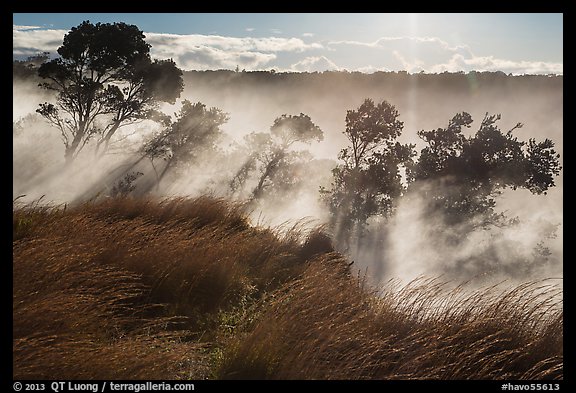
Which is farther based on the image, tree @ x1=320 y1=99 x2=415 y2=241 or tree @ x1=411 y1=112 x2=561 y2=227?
tree @ x1=320 y1=99 x2=415 y2=241

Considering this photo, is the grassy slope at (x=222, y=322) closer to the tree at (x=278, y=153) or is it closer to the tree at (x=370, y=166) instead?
the tree at (x=370, y=166)

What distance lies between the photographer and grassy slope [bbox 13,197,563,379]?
412 centimetres

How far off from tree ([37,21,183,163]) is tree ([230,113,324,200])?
43.4 ft

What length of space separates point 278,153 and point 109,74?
19.1 m

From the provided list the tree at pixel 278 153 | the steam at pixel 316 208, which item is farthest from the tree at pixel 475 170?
the tree at pixel 278 153

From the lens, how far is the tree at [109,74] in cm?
2547

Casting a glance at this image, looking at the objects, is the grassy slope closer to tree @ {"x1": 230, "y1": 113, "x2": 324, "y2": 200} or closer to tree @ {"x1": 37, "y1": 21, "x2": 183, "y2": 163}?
tree @ {"x1": 37, "y1": 21, "x2": 183, "y2": 163}

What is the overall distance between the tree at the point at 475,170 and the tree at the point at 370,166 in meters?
1.80

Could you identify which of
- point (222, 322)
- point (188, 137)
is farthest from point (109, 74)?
point (222, 322)

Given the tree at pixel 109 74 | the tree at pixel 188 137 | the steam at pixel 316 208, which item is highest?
the tree at pixel 109 74

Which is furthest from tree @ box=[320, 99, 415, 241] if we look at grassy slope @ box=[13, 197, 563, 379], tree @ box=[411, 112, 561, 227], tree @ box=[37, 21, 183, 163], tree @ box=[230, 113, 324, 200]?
grassy slope @ box=[13, 197, 563, 379]

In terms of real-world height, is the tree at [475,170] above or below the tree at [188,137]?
below

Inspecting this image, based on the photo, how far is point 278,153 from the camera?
1689 inches

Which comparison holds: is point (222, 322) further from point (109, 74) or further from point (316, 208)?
point (316, 208)
